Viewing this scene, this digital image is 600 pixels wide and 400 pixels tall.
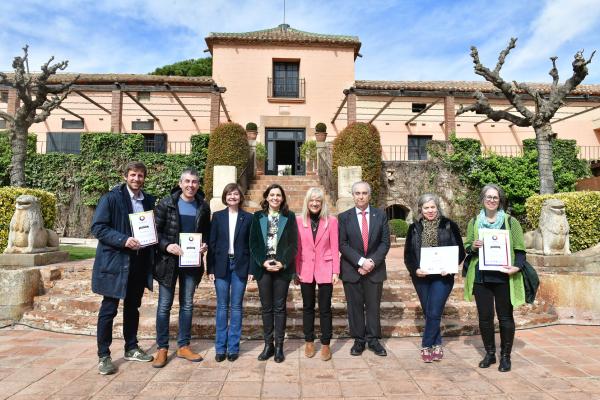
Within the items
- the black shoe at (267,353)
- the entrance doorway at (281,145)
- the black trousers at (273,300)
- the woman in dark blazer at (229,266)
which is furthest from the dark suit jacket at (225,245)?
the entrance doorway at (281,145)

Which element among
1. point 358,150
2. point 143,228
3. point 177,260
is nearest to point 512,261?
point 177,260

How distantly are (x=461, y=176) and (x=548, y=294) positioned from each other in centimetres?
927

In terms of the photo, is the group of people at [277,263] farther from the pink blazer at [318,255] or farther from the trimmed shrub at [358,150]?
the trimmed shrub at [358,150]

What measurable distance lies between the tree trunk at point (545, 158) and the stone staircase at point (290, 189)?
4480 mm

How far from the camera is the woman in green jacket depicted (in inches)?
125

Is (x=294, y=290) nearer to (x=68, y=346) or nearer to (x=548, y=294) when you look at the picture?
(x=68, y=346)

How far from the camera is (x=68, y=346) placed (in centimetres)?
380

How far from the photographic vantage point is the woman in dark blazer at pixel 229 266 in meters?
3.38

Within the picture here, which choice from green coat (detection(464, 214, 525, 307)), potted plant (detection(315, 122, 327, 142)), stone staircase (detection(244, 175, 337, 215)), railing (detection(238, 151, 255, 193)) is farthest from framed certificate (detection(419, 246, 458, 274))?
potted plant (detection(315, 122, 327, 142))

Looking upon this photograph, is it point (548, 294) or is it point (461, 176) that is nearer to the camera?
point (548, 294)

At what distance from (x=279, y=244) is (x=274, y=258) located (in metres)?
0.14

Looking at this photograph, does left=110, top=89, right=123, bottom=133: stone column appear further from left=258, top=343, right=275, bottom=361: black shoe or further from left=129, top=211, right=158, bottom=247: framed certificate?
left=258, top=343, right=275, bottom=361: black shoe

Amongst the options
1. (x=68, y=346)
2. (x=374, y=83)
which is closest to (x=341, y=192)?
(x=68, y=346)

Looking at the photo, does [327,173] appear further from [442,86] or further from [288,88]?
[442,86]
